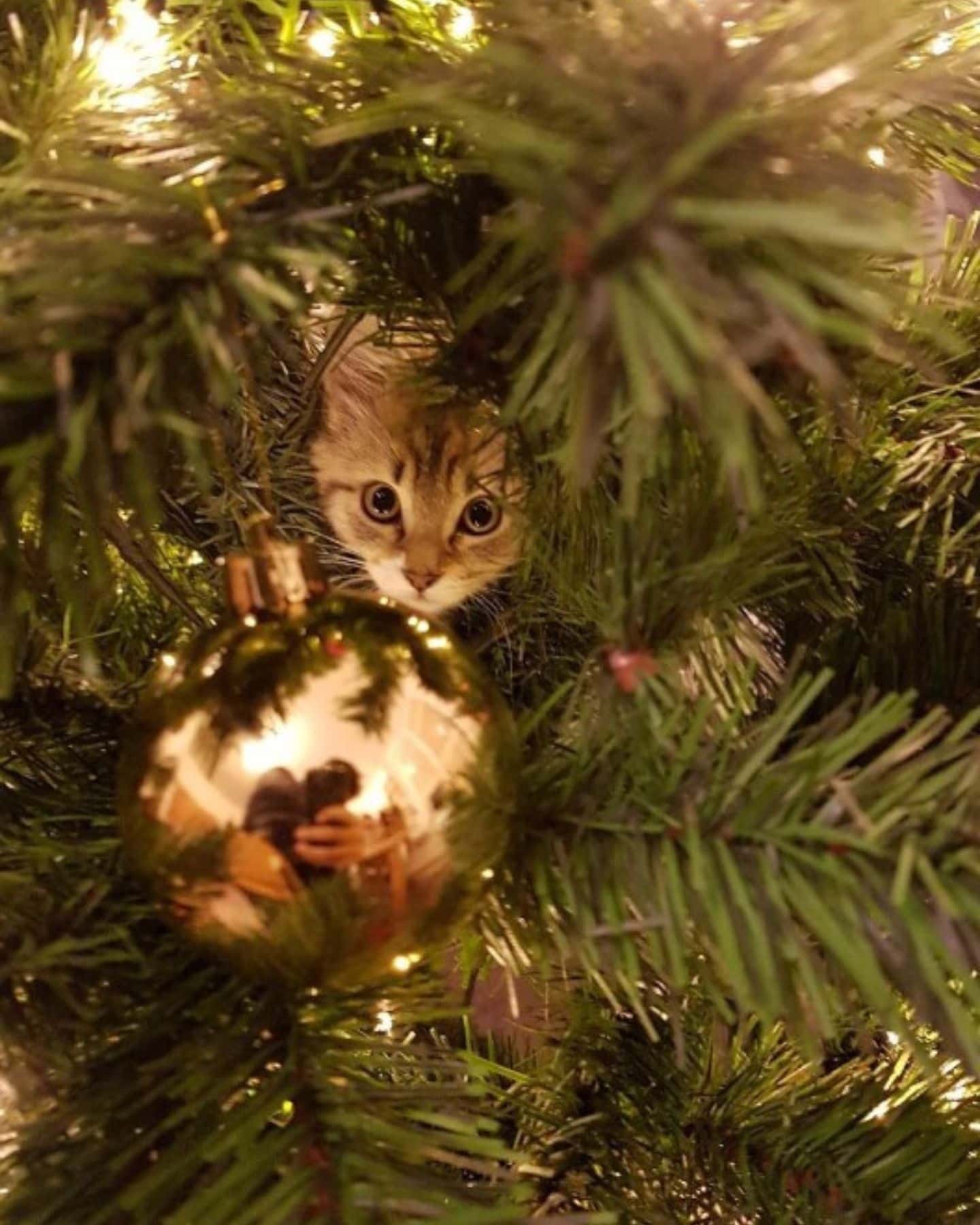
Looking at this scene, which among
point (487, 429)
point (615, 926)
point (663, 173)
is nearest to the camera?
point (663, 173)

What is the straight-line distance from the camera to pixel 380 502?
32.5 inches

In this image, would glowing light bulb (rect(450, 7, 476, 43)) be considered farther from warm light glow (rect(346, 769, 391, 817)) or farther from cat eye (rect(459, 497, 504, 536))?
cat eye (rect(459, 497, 504, 536))

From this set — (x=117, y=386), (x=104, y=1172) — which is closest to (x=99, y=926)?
(x=104, y=1172)

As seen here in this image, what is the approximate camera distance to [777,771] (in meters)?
0.29

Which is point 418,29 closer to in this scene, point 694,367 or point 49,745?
point 694,367

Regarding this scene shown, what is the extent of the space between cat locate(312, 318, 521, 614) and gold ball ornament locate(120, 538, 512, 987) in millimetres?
438

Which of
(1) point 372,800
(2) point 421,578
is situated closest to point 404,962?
(1) point 372,800

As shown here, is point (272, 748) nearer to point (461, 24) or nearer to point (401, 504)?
point (461, 24)

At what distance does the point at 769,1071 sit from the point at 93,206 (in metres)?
0.43

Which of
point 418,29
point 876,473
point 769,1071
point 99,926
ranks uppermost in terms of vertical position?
point 418,29

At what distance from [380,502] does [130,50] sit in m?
0.47

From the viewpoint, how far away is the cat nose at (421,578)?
0.79 meters

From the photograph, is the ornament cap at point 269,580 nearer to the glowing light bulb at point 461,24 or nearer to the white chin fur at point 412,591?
the glowing light bulb at point 461,24

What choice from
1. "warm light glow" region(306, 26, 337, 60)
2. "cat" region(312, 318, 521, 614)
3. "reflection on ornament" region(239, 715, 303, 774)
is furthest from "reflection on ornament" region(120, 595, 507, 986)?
"cat" region(312, 318, 521, 614)
